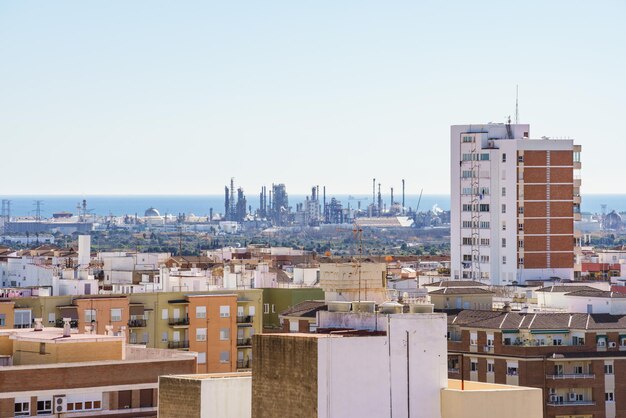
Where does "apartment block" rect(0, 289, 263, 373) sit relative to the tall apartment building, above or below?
below

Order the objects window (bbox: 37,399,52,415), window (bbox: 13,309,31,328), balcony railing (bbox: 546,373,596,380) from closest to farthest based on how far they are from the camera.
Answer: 1. window (bbox: 37,399,52,415)
2. window (bbox: 13,309,31,328)
3. balcony railing (bbox: 546,373,596,380)

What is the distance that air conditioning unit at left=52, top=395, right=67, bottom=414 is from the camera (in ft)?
127

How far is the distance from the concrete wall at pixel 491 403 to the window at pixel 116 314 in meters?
33.9

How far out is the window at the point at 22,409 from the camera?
126 feet

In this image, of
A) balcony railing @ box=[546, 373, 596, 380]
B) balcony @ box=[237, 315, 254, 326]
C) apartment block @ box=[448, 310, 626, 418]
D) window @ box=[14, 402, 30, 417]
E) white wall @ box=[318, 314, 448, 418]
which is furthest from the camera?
balcony @ box=[237, 315, 254, 326]

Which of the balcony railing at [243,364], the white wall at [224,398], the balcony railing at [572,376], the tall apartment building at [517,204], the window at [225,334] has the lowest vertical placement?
the balcony railing at [572,376]

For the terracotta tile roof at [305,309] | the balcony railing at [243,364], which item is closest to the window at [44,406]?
the balcony railing at [243,364]

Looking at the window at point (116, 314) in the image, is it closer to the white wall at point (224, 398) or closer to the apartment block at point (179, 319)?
the apartment block at point (179, 319)

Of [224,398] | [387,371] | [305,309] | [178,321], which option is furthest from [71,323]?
[387,371]

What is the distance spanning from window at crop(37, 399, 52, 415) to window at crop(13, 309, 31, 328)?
19.9 metres

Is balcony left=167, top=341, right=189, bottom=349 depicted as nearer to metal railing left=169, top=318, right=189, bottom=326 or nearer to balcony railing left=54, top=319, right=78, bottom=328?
metal railing left=169, top=318, right=189, bottom=326

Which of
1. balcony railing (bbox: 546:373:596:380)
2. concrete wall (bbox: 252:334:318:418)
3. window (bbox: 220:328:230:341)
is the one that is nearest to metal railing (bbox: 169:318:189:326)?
window (bbox: 220:328:230:341)

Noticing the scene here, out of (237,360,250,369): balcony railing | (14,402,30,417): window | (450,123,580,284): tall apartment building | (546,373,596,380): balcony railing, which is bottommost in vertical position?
(546,373,596,380): balcony railing

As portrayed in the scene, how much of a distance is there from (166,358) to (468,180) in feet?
201
